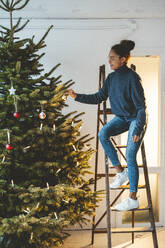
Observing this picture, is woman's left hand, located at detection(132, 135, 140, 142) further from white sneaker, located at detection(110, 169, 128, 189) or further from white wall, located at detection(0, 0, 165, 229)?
white wall, located at detection(0, 0, 165, 229)

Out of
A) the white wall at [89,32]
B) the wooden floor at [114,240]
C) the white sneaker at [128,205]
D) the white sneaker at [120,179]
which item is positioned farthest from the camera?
the white wall at [89,32]

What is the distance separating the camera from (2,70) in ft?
10.8

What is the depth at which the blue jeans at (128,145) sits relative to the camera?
3.11 meters

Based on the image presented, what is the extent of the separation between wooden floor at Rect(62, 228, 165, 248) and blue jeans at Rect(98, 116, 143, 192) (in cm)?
127

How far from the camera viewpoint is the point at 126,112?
126 inches

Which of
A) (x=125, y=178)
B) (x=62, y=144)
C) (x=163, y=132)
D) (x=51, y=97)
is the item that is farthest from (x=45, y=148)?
(x=163, y=132)

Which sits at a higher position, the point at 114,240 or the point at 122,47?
the point at 122,47

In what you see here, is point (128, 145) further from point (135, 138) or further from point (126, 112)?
point (126, 112)

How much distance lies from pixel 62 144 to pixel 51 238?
2.89ft

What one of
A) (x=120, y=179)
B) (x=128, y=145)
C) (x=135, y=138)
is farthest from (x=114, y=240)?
(x=135, y=138)

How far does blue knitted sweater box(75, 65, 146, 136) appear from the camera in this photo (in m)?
3.11

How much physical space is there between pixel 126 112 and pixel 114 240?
185cm

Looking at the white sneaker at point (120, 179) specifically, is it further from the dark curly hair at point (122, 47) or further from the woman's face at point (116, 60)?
the dark curly hair at point (122, 47)

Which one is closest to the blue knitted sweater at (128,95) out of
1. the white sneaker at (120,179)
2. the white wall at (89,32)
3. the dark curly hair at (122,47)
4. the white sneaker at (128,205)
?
the dark curly hair at (122,47)
